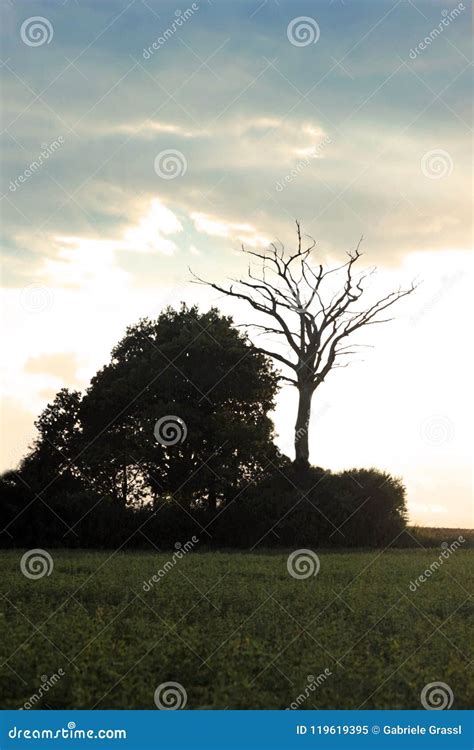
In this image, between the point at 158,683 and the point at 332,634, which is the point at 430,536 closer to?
the point at 332,634

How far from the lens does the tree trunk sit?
3497 cm

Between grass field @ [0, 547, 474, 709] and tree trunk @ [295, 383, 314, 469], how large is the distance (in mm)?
14380

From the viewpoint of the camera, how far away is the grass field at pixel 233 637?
32.1ft

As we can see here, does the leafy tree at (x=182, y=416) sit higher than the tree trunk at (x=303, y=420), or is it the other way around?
the tree trunk at (x=303, y=420)

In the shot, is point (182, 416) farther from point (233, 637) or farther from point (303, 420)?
point (233, 637)
